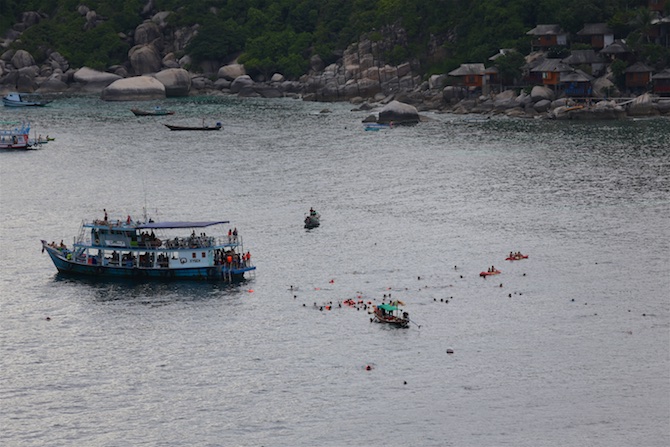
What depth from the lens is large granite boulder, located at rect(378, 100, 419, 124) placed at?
6127 inches

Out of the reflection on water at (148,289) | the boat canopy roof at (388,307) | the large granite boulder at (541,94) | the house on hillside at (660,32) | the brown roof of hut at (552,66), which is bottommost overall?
the boat canopy roof at (388,307)

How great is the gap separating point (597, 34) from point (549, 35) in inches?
250

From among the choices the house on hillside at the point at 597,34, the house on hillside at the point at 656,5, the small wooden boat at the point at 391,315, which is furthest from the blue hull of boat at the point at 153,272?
the house on hillside at the point at 656,5

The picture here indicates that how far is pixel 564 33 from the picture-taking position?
169875 millimetres

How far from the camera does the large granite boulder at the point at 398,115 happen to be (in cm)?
15562

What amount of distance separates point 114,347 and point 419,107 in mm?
109292

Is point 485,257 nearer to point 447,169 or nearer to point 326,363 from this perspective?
point 326,363

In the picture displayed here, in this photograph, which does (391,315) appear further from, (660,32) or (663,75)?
(660,32)

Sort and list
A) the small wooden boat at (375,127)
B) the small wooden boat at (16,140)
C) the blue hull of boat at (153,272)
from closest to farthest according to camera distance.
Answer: the blue hull of boat at (153,272) < the small wooden boat at (16,140) < the small wooden boat at (375,127)

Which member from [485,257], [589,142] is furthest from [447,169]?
[485,257]

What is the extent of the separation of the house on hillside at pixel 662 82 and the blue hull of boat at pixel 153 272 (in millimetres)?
90370

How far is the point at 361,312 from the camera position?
74.3m

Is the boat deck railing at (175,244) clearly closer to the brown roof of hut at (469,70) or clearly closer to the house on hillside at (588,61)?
the house on hillside at (588,61)

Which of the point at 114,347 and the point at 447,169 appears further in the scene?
the point at 447,169
